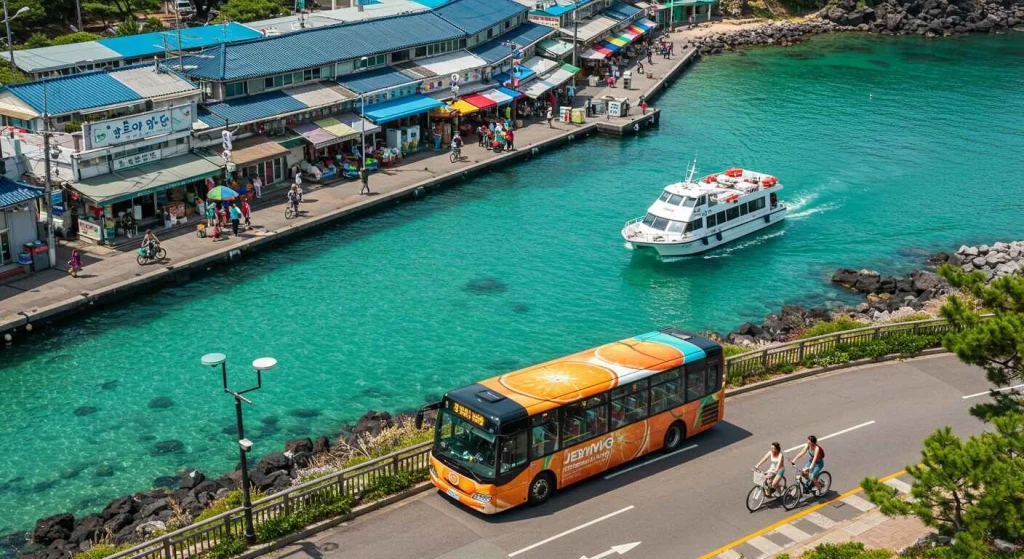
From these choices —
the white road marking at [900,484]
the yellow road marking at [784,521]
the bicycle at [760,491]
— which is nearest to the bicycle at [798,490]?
the bicycle at [760,491]

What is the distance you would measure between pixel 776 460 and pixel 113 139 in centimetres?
3960

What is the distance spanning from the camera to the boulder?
32250 mm

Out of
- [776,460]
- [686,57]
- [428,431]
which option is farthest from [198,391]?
[686,57]

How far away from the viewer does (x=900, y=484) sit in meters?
30.8

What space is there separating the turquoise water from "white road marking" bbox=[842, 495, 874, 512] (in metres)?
18.7

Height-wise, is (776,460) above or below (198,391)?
above

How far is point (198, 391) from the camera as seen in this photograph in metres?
43.4

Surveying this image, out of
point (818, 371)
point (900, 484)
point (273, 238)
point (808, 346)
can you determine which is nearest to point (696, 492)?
point (900, 484)

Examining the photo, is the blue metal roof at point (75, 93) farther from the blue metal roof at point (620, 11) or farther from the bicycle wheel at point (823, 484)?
the blue metal roof at point (620, 11)

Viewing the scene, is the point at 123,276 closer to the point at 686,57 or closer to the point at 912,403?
the point at 912,403

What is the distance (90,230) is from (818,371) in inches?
1446

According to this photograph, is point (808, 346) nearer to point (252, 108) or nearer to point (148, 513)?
point (148, 513)

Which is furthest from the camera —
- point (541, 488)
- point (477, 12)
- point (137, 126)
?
point (477, 12)

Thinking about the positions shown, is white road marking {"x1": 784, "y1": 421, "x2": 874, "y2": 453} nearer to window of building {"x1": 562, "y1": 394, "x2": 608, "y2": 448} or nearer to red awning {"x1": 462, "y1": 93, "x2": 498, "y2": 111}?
window of building {"x1": 562, "y1": 394, "x2": 608, "y2": 448}
